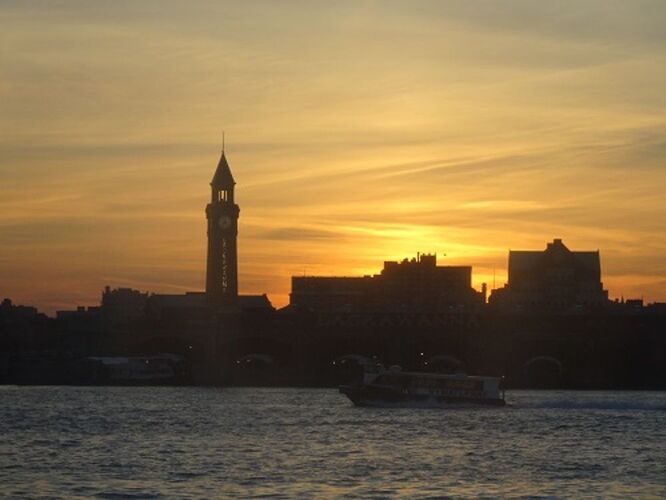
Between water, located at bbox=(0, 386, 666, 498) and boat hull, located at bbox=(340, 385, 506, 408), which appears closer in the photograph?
water, located at bbox=(0, 386, 666, 498)

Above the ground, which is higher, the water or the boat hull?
the boat hull

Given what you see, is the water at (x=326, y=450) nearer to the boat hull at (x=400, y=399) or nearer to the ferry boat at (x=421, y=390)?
the boat hull at (x=400, y=399)

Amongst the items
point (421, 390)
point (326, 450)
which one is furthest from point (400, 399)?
point (326, 450)

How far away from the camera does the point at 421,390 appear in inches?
5349

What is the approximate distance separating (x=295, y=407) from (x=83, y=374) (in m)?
71.3

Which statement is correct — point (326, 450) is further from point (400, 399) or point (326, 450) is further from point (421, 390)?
point (421, 390)

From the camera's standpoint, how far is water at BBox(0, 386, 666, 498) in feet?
225

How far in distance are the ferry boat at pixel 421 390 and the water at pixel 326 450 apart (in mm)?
2311

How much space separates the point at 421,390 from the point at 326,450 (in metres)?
51.4

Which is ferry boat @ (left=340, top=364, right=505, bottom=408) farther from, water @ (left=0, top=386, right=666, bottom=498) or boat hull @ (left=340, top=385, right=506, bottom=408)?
water @ (left=0, top=386, right=666, bottom=498)

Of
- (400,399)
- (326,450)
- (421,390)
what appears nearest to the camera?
(326,450)

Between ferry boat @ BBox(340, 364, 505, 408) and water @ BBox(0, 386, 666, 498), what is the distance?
2.31 meters

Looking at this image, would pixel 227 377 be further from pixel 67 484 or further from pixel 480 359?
pixel 67 484

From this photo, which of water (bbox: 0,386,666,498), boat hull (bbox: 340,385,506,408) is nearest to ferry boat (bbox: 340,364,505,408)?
boat hull (bbox: 340,385,506,408)
